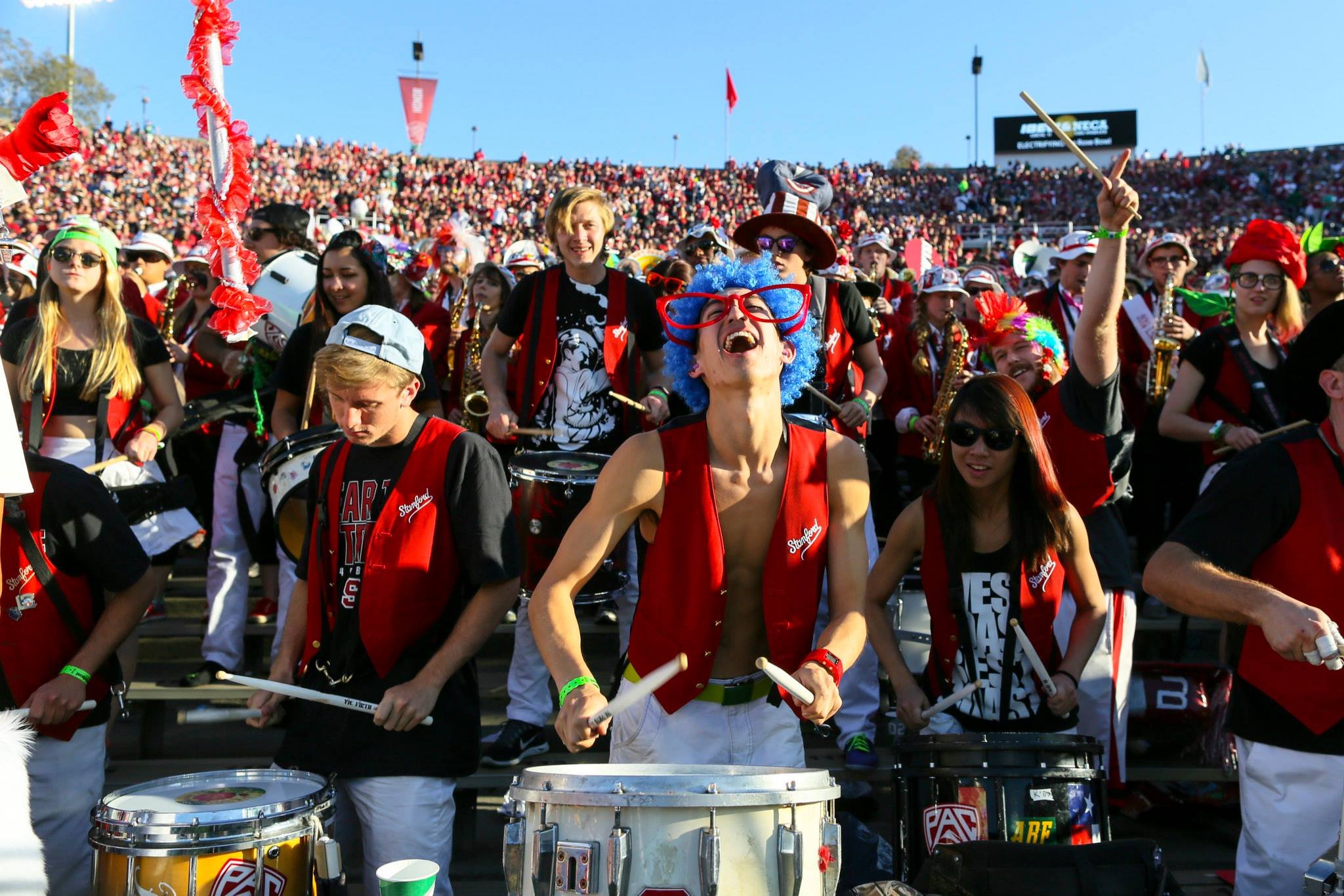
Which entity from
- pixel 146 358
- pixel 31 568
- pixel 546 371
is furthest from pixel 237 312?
pixel 31 568

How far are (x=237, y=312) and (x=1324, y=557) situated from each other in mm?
4788

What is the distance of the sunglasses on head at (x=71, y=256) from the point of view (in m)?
5.25

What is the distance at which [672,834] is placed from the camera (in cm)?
254

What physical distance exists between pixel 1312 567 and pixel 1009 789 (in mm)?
1000

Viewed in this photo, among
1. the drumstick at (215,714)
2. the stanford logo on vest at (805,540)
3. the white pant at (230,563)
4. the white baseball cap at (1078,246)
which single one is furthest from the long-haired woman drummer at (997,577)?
the white baseball cap at (1078,246)

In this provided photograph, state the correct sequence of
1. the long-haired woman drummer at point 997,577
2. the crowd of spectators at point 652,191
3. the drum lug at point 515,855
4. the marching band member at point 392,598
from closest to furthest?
the drum lug at point 515,855
the marching band member at point 392,598
the long-haired woman drummer at point 997,577
the crowd of spectators at point 652,191

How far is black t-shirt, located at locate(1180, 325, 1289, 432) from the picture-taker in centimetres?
562

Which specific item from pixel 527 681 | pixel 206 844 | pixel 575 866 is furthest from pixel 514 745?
pixel 575 866

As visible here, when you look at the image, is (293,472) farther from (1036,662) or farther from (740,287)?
(1036,662)

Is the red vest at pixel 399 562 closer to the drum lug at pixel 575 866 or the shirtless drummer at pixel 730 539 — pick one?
the shirtless drummer at pixel 730 539

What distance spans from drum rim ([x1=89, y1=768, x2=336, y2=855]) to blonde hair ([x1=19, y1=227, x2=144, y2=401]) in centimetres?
253

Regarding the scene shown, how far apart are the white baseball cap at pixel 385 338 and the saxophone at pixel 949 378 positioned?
342 centimetres

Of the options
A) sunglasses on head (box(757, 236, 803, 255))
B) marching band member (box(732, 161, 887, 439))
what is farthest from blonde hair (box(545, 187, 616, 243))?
sunglasses on head (box(757, 236, 803, 255))

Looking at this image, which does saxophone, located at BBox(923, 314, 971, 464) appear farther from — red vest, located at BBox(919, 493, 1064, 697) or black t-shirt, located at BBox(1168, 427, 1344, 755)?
black t-shirt, located at BBox(1168, 427, 1344, 755)
